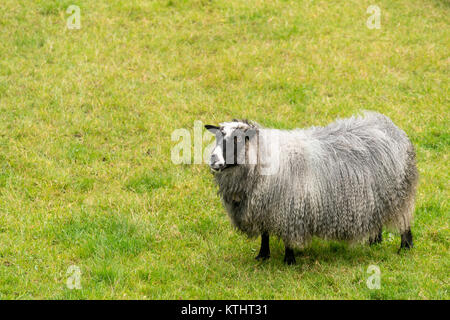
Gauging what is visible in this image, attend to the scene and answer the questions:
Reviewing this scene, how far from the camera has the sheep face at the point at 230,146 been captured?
6973 mm

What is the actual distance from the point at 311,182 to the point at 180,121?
4521mm

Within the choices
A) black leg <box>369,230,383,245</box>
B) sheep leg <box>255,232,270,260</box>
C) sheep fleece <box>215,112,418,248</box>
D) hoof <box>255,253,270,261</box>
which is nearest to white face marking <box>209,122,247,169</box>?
sheep fleece <box>215,112,418,248</box>

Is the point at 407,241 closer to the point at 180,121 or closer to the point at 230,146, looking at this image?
the point at 230,146

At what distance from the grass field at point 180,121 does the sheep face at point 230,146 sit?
4.67 ft

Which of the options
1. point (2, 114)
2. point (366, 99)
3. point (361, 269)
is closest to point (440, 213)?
point (361, 269)

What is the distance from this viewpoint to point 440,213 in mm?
8859

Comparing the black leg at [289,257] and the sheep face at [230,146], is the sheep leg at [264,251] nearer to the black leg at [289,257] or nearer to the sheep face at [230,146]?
the black leg at [289,257]

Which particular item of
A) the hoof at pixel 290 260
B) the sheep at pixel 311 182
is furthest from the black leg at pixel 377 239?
the hoof at pixel 290 260

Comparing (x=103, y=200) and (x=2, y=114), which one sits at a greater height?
(x=2, y=114)

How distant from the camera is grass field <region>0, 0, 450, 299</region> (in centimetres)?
746

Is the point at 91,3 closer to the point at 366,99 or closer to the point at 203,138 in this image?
the point at 203,138
